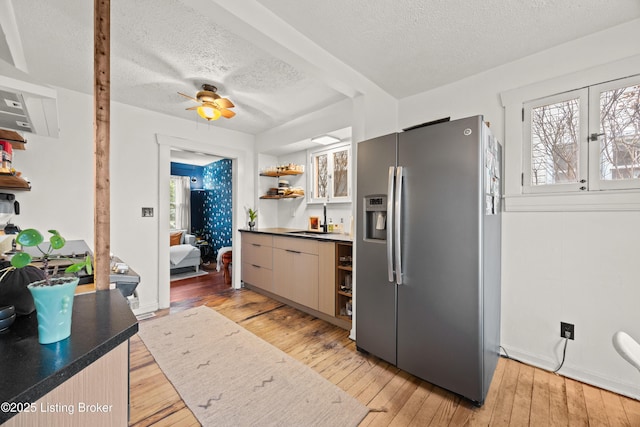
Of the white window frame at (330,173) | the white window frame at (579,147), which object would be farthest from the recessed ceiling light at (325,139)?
the white window frame at (579,147)

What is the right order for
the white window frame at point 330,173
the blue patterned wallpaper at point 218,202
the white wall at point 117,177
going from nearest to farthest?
the white wall at point 117,177 → the white window frame at point 330,173 → the blue patterned wallpaper at point 218,202

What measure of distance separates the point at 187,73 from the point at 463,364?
10.1 ft

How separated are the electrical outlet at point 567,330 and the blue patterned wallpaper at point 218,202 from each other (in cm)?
479

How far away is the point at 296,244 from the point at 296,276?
1.22 ft

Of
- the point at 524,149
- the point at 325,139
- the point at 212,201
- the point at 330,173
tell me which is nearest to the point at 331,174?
the point at 330,173

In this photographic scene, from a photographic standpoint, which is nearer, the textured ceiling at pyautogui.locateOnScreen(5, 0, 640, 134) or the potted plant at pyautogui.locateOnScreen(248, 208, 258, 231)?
the textured ceiling at pyautogui.locateOnScreen(5, 0, 640, 134)

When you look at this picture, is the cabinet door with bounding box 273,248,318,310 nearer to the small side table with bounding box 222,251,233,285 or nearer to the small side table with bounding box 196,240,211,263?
the small side table with bounding box 222,251,233,285

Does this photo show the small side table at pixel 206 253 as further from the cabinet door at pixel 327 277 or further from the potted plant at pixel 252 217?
the cabinet door at pixel 327 277

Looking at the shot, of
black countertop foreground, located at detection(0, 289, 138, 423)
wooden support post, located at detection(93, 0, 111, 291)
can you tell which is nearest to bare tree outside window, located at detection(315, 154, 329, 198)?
wooden support post, located at detection(93, 0, 111, 291)

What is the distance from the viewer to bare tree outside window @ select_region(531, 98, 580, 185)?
1875 millimetres

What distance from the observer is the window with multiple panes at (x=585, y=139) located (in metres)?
1.69

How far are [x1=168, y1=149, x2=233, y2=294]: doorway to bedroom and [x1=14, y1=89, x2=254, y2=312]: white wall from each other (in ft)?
3.72

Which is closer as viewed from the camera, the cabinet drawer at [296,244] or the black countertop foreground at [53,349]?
the black countertop foreground at [53,349]

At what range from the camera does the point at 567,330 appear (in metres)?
1.87
